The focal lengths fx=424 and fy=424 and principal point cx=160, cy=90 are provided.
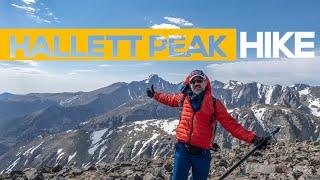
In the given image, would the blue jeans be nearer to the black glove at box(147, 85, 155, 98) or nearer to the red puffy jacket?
the red puffy jacket

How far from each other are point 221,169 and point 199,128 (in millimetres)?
9255

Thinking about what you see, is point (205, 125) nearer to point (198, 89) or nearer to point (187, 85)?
point (198, 89)

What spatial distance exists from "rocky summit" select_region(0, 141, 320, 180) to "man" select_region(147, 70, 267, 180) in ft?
22.6

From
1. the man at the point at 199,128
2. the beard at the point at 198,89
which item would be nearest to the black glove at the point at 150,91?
the man at the point at 199,128

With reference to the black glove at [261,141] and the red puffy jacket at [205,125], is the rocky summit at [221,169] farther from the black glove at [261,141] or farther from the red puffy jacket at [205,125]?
the red puffy jacket at [205,125]


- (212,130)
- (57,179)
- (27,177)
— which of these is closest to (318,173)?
(212,130)

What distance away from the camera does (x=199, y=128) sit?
1146 centimetres

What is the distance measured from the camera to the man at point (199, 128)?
451 inches

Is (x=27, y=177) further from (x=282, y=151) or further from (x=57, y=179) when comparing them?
(x=282, y=151)

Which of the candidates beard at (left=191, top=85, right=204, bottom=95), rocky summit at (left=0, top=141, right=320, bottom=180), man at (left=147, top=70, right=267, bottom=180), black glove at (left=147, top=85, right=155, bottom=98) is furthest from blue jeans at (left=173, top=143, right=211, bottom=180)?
rocky summit at (left=0, top=141, right=320, bottom=180)

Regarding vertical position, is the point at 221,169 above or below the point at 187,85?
below

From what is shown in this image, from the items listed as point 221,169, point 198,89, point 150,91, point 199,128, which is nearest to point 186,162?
point 199,128

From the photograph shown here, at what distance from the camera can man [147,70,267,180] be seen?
1145 centimetres

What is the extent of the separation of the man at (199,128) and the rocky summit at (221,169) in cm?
687
